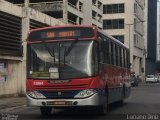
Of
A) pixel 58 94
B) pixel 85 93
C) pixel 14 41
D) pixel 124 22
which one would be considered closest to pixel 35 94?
pixel 58 94

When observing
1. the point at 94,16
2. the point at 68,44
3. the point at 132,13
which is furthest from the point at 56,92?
the point at 132,13

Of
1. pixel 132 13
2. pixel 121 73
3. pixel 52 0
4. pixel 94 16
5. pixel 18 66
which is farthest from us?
pixel 132 13

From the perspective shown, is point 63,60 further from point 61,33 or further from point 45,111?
point 45,111

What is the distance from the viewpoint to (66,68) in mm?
15953

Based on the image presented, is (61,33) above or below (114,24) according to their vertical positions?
below

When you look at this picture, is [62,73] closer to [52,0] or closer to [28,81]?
[28,81]

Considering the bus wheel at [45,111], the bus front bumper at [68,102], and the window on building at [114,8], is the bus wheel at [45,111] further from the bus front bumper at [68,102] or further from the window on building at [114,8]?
the window on building at [114,8]

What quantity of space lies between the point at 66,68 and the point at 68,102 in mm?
1109

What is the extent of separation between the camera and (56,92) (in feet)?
52.4

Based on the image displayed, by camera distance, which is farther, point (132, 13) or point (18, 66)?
point (132, 13)

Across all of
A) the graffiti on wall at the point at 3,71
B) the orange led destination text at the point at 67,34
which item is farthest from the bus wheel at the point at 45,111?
the graffiti on wall at the point at 3,71

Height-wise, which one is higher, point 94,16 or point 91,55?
point 94,16

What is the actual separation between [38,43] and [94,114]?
341 cm

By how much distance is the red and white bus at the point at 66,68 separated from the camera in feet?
51.9
